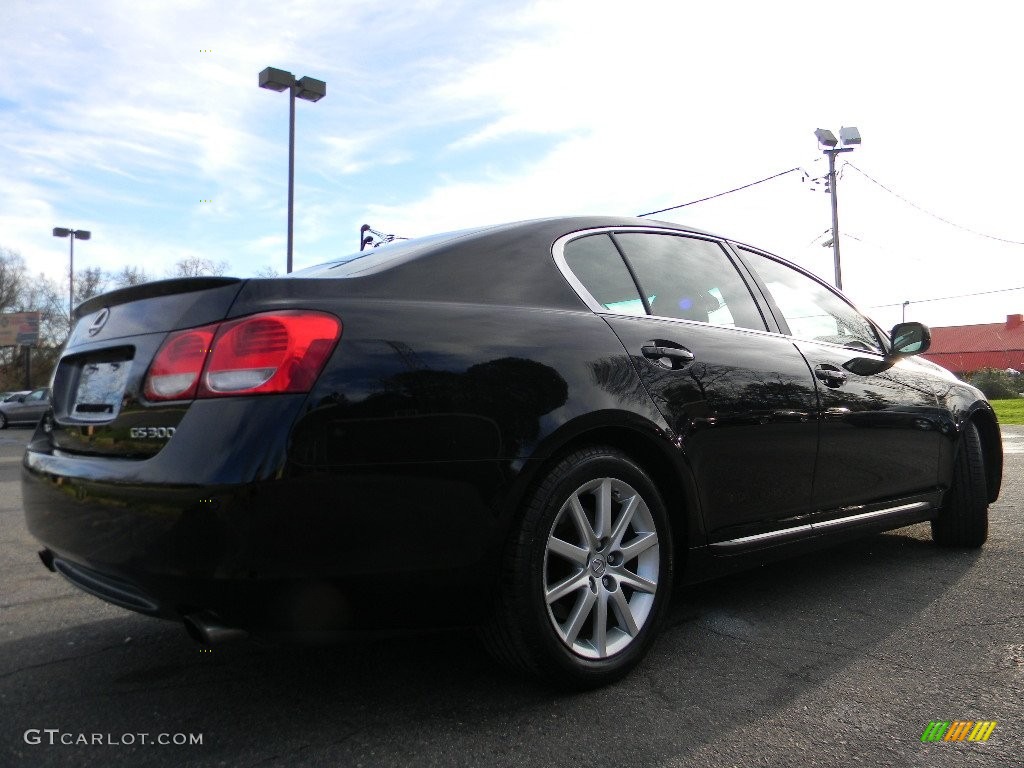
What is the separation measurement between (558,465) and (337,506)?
66 cm

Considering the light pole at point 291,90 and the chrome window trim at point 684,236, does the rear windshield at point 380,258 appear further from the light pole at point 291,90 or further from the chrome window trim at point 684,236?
the light pole at point 291,90

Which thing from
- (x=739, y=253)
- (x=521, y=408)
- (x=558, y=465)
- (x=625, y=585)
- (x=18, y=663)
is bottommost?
(x=18, y=663)

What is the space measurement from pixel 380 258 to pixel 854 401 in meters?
2.06

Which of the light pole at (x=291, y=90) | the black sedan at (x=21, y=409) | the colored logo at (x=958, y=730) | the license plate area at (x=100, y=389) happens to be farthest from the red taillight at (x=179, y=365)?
the black sedan at (x=21, y=409)

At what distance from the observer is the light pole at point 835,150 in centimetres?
2697

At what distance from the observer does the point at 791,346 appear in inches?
133

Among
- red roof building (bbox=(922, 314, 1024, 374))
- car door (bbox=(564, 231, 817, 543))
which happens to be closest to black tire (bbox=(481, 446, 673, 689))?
car door (bbox=(564, 231, 817, 543))

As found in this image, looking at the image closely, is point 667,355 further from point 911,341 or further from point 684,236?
point 911,341

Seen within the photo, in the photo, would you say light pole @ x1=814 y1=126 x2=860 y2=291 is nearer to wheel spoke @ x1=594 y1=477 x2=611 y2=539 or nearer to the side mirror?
the side mirror

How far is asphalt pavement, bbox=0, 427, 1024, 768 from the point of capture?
207 centimetres

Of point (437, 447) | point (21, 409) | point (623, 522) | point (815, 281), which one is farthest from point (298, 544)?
point (21, 409)

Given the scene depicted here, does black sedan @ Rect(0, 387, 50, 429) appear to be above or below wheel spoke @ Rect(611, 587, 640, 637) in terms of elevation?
below

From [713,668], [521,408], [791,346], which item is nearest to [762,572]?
[791,346]

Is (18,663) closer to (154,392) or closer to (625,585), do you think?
(154,392)
